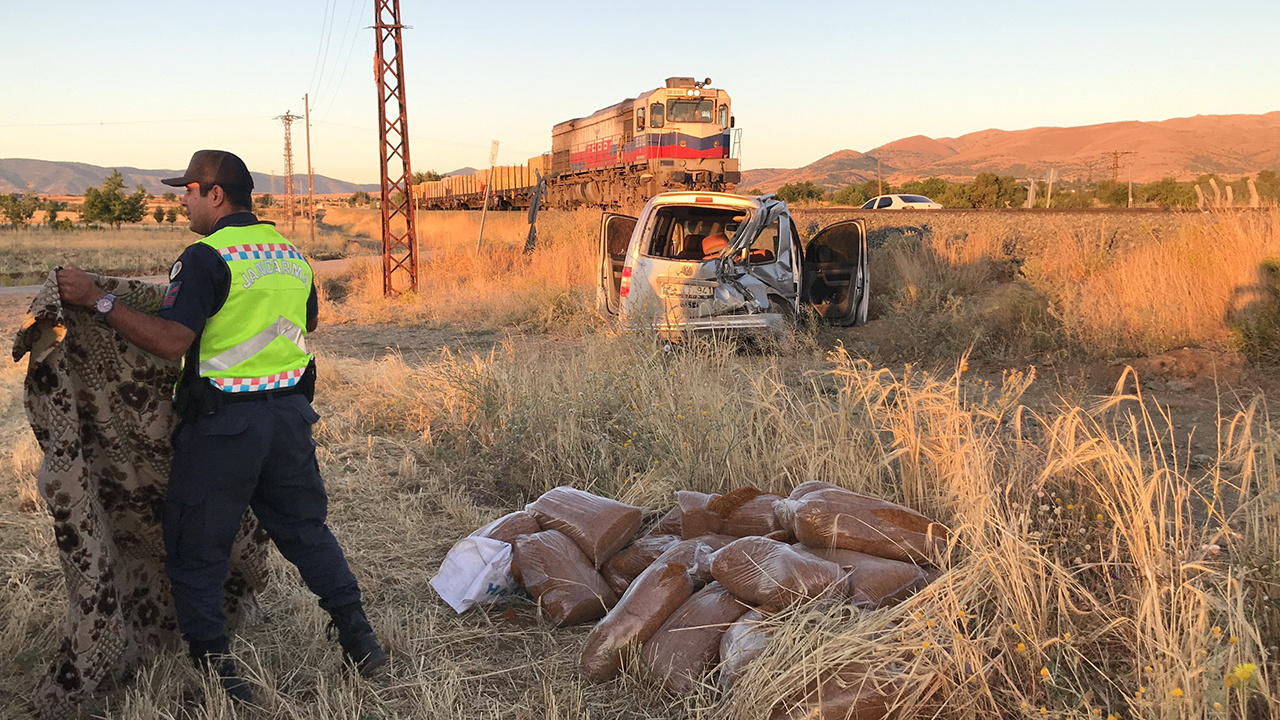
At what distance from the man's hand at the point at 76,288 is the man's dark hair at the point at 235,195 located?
17.5 inches

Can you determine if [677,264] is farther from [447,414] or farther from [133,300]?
[133,300]

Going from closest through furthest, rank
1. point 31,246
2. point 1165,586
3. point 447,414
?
point 1165,586
point 447,414
point 31,246

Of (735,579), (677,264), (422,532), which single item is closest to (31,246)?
(677,264)

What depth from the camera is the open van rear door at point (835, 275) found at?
30.2 feet

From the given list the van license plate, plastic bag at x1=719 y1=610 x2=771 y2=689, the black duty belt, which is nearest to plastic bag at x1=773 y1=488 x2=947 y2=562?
plastic bag at x1=719 y1=610 x2=771 y2=689

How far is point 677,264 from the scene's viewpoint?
823 cm

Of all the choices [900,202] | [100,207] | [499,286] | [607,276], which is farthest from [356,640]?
[100,207]

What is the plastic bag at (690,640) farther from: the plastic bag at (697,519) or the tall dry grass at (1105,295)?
the tall dry grass at (1105,295)

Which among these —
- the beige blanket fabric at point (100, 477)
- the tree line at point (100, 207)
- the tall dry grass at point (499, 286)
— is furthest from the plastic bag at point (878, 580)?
the tree line at point (100, 207)

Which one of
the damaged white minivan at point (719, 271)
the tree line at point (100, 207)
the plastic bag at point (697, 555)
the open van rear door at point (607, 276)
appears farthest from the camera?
the tree line at point (100, 207)

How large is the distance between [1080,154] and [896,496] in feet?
535

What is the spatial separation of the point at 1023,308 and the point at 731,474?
219 inches

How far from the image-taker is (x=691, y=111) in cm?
2470

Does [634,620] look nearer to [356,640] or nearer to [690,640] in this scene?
[690,640]
